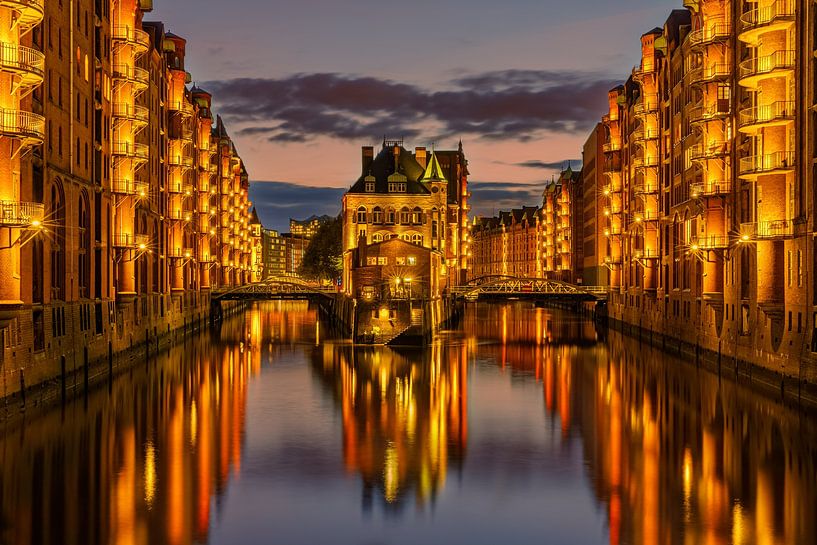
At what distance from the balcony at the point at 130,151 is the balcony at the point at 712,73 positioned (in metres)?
35.1

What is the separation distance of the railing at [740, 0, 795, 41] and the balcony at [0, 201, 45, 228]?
3321 cm

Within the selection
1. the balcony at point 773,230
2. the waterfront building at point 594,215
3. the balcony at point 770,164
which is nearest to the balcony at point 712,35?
the balcony at point 770,164

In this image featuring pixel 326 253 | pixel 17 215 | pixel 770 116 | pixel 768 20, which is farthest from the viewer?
pixel 326 253

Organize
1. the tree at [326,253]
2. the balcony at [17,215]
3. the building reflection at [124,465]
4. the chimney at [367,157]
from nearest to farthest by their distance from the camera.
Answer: the building reflection at [124,465], the balcony at [17,215], the chimney at [367,157], the tree at [326,253]

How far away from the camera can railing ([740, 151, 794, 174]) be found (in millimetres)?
45562

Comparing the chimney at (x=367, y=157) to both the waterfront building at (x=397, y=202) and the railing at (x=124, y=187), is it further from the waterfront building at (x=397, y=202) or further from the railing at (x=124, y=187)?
the railing at (x=124, y=187)

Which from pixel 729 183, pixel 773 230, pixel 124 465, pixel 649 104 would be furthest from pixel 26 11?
pixel 649 104

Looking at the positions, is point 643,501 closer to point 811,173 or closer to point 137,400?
point 811,173

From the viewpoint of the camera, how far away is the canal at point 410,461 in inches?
1007

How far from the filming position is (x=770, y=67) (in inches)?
1821

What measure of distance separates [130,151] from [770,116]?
3840 centimetres

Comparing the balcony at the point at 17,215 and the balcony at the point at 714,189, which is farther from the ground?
the balcony at the point at 714,189

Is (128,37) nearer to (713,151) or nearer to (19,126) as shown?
(19,126)

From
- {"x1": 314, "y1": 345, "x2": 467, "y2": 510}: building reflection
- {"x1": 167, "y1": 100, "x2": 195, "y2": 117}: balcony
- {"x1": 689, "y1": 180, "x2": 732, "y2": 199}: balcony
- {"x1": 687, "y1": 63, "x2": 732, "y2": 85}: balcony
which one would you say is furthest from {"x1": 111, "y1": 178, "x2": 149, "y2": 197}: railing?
{"x1": 687, "y1": 63, "x2": 732, "y2": 85}: balcony
